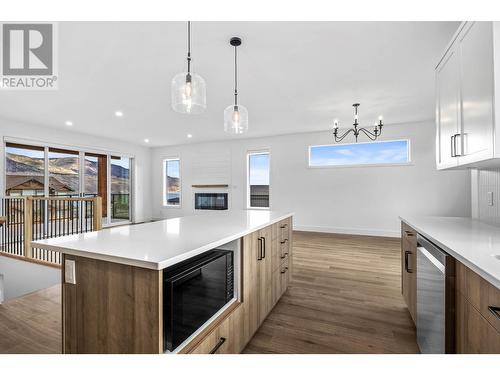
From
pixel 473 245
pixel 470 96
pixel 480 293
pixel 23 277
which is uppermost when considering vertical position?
pixel 470 96

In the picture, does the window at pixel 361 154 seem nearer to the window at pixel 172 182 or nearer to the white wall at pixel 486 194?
the white wall at pixel 486 194

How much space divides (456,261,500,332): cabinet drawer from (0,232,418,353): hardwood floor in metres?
0.88

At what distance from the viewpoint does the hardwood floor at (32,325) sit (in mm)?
1732

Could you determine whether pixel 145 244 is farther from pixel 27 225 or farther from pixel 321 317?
pixel 27 225

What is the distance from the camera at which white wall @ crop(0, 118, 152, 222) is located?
470cm

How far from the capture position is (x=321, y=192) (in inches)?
231

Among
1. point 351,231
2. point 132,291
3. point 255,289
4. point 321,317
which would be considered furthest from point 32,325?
point 351,231

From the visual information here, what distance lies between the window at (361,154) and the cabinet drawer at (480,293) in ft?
15.7

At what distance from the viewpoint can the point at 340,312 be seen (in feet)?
7.06

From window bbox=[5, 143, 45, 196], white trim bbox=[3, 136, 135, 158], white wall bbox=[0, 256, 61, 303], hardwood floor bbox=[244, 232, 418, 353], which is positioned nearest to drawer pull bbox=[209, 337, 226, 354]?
hardwood floor bbox=[244, 232, 418, 353]

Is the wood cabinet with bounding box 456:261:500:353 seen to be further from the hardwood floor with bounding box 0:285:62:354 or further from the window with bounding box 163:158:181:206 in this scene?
the window with bounding box 163:158:181:206

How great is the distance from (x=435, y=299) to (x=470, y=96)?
125cm
